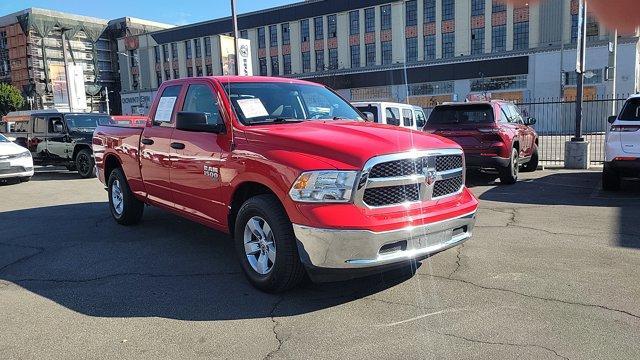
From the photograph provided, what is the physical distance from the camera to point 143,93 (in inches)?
2830

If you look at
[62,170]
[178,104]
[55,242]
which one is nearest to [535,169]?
[178,104]

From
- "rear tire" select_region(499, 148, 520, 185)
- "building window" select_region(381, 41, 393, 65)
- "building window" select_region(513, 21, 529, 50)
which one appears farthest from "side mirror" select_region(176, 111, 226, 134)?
"building window" select_region(381, 41, 393, 65)

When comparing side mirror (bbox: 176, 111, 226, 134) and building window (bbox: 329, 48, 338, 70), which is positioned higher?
building window (bbox: 329, 48, 338, 70)

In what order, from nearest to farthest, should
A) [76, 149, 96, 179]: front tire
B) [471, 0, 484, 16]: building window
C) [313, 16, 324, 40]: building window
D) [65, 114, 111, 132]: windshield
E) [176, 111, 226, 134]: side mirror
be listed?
1. [176, 111, 226, 134]: side mirror
2. [76, 149, 96, 179]: front tire
3. [65, 114, 111, 132]: windshield
4. [471, 0, 484, 16]: building window
5. [313, 16, 324, 40]: building window

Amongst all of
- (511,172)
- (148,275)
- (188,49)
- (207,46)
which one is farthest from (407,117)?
(188,49)

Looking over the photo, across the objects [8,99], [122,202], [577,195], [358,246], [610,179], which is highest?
[8,99]

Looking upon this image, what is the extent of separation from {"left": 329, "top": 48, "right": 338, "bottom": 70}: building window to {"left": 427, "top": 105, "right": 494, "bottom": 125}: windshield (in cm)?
4506

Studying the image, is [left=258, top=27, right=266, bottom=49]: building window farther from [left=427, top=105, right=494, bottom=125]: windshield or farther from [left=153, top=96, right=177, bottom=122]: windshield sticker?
[left=153, top=96, right=177, bottom=122]: windshield sticker

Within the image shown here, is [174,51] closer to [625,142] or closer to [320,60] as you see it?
[320,60]

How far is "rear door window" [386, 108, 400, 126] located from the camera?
11347 mm

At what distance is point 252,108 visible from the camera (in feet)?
16.0

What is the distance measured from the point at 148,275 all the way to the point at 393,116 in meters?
7.82

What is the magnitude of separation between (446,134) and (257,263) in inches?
265

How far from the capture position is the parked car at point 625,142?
825 cm
